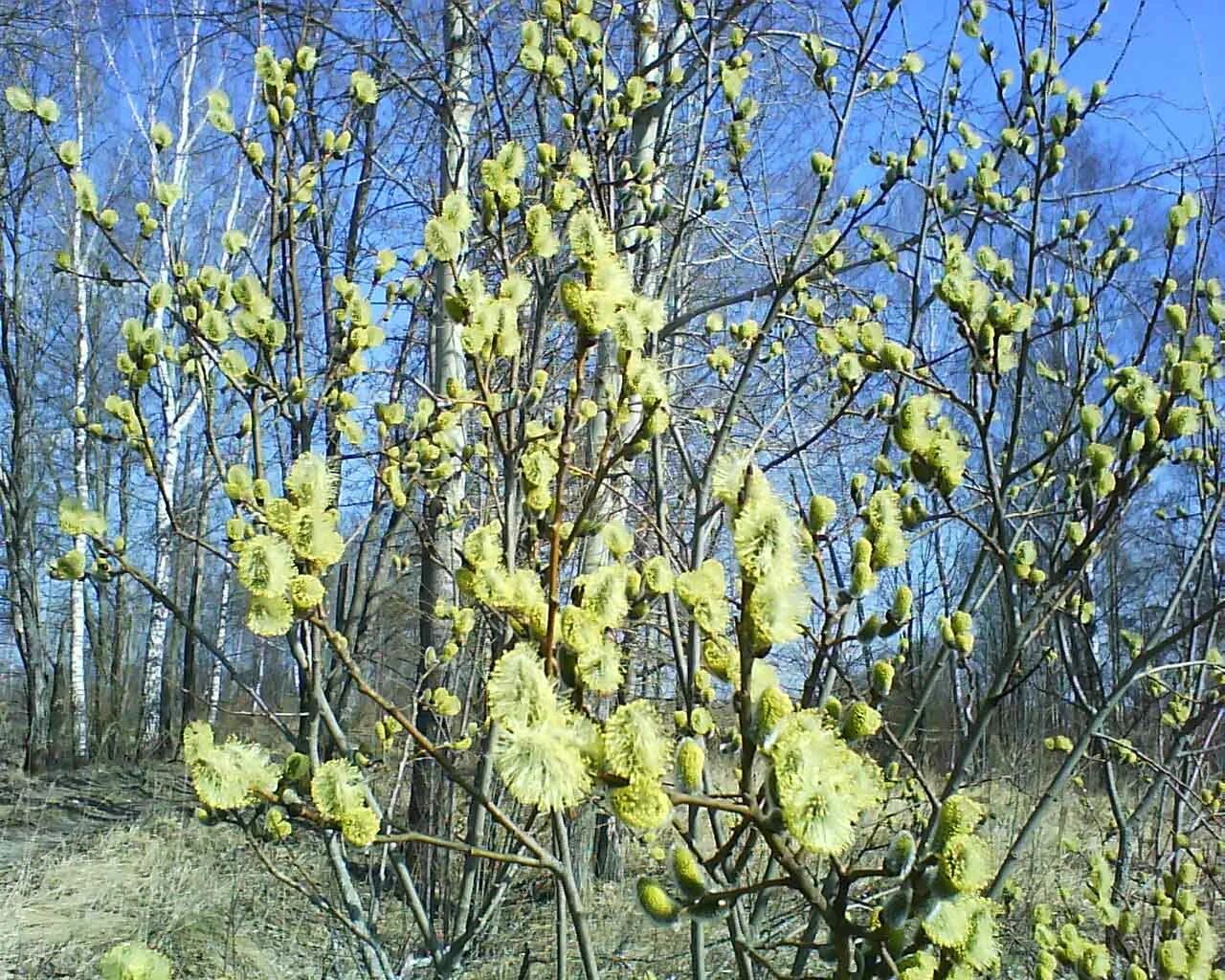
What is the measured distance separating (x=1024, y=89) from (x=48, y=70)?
8.68m

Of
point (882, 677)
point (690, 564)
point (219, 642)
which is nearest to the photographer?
point (882, 677)

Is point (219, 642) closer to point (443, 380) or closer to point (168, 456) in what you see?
point (168, 456)

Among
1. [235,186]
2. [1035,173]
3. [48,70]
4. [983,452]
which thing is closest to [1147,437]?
[983,452]

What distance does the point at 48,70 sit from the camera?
29.2ft

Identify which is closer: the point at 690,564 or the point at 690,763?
the point at 690,763

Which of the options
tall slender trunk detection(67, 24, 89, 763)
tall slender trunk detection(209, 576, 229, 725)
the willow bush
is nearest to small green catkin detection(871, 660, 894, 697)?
the willow bush

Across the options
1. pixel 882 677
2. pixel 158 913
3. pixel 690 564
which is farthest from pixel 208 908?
pixel 882 677

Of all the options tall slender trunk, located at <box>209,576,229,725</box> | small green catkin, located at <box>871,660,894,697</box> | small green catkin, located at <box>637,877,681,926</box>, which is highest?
small green catkin, located at <box>871,660,894,697</box>

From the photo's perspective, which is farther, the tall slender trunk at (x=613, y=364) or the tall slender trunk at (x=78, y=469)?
the tall slender trunk at (x=78, y=469)

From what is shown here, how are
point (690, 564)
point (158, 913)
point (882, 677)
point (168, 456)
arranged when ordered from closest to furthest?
point (882, 677) → point (690, 564) → point (158, 913) → point (168, 456)

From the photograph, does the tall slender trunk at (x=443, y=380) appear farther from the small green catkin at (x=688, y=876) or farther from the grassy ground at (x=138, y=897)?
the small green catkin at (x=688, y=876)

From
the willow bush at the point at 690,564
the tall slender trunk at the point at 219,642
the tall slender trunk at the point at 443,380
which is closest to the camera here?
the willow bush at the point at 690,564

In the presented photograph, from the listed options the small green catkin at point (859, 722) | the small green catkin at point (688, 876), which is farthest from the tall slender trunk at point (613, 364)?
the small green catkin at point (688, 876)

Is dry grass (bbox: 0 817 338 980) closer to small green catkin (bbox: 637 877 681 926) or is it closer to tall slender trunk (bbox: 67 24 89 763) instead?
small green catkin (bbox: 637 877 681 926)
